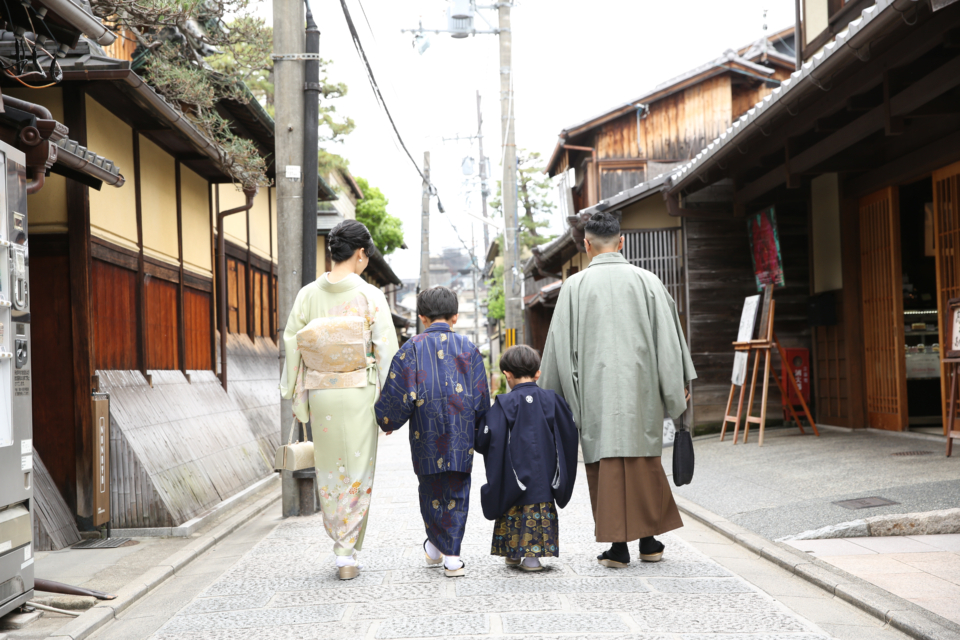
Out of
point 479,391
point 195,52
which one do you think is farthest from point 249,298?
point 479,391

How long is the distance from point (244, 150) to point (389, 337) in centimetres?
467

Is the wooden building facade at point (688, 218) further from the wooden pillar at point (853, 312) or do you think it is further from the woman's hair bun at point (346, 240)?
the woman's hair bun at point (346, 240)

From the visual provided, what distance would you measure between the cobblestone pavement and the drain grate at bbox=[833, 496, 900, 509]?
3.79 ft

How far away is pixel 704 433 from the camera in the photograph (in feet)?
43.1

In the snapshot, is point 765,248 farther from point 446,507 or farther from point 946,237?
point 446,507

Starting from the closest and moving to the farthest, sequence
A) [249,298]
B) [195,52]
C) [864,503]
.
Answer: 1. [864,503]
2. [195,52]
3. [249,298]

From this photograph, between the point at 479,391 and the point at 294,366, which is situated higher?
the point at 294,366

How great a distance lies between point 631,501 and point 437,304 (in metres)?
1.72

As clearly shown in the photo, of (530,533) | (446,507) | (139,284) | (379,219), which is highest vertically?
(379,219)

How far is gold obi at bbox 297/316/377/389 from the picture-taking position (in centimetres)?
528

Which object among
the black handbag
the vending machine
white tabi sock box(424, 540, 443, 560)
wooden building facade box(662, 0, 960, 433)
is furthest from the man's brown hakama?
wooden building facade box(662, 0, 960, 433)

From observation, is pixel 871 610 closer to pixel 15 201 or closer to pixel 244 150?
pixel 15 201

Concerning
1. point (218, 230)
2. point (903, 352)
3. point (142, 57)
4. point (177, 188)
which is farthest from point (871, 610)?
point (218, 230)

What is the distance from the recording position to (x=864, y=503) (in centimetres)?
659
